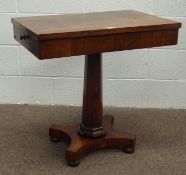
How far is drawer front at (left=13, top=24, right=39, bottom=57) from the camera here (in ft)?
4.00

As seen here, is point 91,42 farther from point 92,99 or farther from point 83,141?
point 83,141

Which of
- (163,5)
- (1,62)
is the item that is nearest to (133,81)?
(163,5)

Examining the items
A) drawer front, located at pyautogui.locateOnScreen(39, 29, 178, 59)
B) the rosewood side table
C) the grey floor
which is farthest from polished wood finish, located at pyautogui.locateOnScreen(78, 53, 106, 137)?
drawer front, located at pyautogui.locateOnScreen(39, 29, 178, 59)

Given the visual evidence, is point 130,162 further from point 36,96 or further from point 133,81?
point 36,96

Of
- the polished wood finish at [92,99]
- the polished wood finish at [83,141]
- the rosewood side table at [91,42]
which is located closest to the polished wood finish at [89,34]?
the rosewood side table at [91,42]

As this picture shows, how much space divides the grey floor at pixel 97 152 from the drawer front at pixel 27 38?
20.9 inches

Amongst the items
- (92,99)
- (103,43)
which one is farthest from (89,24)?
(92,99)

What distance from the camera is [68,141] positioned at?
1.67 metres

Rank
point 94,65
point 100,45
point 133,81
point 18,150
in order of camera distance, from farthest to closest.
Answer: point 133,81
point 18,150
point 94,65
point 100,45

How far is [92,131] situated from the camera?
1.61 metres

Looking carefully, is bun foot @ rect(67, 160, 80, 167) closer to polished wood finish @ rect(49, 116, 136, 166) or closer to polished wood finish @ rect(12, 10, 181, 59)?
polished wood finish @ rect(49, 116, 136, 166)

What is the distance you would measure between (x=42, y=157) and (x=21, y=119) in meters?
0.44

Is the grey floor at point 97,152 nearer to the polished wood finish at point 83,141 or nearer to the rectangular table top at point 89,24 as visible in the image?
the polished wood finish at point 83,141

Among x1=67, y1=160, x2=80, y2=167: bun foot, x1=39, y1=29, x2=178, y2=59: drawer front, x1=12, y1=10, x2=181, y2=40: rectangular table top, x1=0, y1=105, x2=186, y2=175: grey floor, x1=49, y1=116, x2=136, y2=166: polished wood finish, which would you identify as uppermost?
x1=12, y1=10, x2=181, y2=40: rectangular table top
